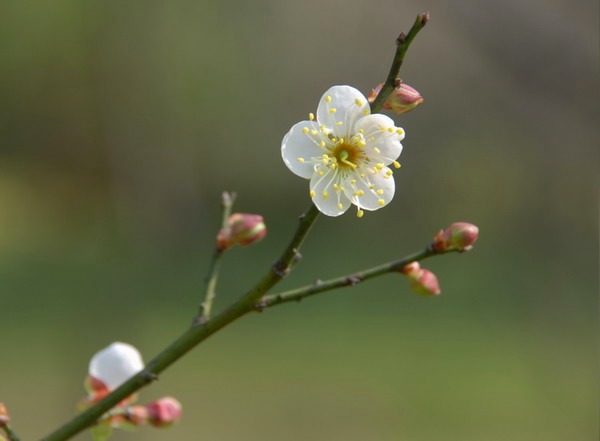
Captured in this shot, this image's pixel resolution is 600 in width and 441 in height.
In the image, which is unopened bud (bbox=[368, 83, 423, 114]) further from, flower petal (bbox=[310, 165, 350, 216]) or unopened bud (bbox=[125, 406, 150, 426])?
unopened bud (bbox=[125, 406, 150, 426])

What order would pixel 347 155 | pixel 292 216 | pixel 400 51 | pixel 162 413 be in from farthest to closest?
1. pixel 292 216
2. pixel 162 413
3. pixel 347 155
4. pixel 400 51

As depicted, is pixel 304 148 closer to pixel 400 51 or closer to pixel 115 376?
pixel 400 51

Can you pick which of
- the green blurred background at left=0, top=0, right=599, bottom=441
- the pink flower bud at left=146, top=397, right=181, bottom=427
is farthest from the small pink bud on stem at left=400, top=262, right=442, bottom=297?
the green blurred background at left=0, top=0, right=599, bottom=441

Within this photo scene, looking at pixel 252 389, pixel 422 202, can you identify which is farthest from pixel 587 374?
pixel 422 202

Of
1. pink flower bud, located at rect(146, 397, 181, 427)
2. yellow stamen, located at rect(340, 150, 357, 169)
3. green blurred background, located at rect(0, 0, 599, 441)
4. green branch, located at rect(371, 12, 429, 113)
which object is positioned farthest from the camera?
green blurred background, located at rect(0, 0, 599, 441)

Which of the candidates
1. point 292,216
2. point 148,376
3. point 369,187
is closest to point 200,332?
point 148,376

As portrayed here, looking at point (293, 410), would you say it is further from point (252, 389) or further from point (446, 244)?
point (446, 244)

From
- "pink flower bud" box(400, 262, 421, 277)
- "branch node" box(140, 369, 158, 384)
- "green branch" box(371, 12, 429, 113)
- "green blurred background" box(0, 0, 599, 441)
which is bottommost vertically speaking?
"branch node" box(140, 369, 158, 384)
